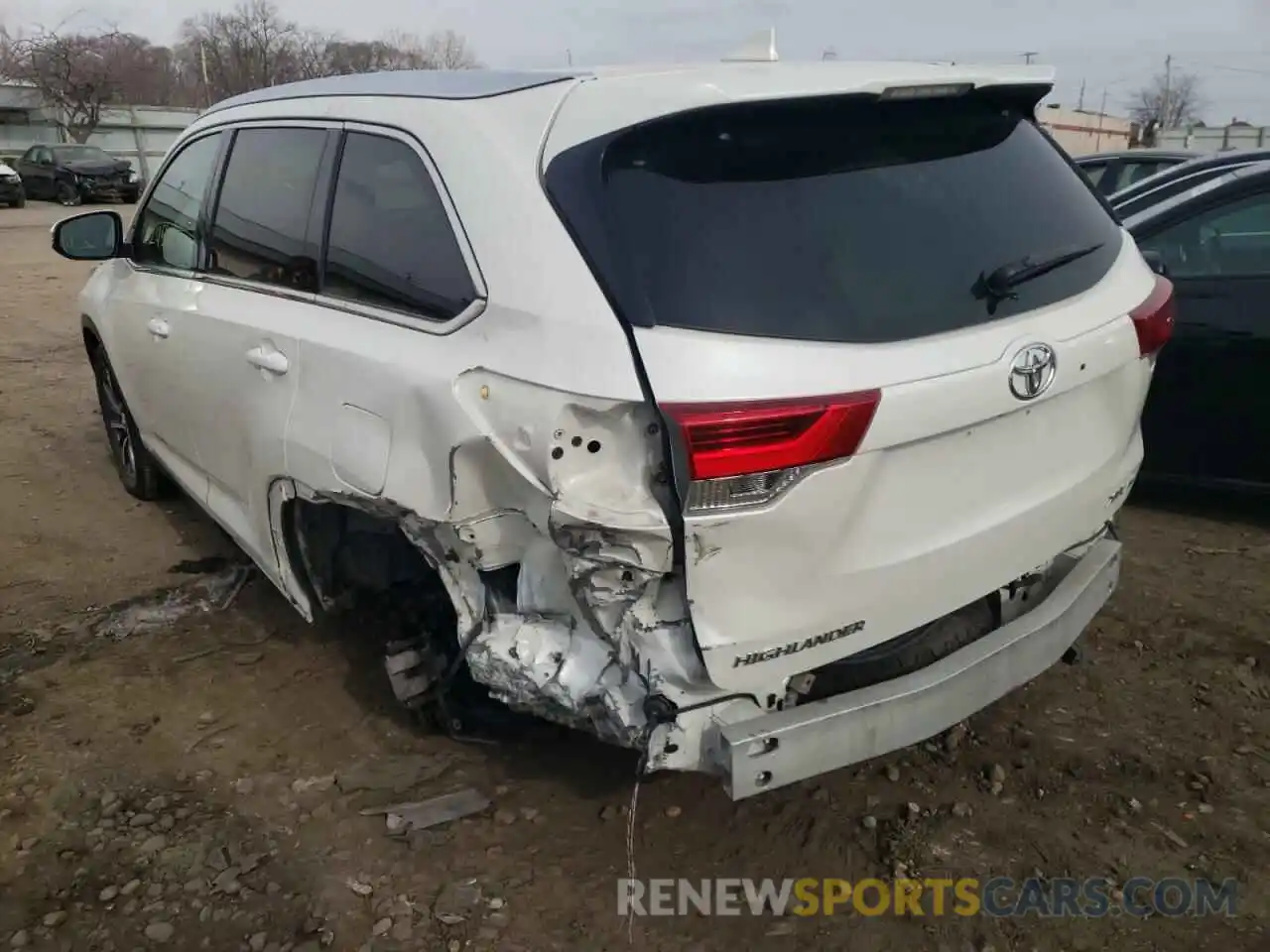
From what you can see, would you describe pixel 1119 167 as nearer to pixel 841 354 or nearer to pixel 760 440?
pixel 841 354

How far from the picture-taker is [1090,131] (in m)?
44.5

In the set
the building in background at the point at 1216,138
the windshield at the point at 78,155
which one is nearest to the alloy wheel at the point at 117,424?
the windshield at the point at 78,155

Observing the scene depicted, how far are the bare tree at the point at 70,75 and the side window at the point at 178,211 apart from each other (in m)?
45.1

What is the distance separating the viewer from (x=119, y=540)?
4.83 metres

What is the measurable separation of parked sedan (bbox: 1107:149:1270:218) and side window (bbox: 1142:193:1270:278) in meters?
0.32

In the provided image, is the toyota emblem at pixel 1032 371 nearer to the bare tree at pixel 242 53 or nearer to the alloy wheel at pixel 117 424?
the alloy wheel at pixel 117 424

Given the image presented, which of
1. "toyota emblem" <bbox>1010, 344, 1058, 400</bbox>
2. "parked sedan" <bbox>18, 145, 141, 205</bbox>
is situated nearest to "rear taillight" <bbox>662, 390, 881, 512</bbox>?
"toyota emblem" <bbox>1010, 344, 1058, 400</bbox>

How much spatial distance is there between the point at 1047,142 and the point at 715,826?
2032 millimetres

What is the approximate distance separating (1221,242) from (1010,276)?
2675 mm

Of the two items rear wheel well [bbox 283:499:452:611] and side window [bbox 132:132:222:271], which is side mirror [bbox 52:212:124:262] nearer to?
side window [bbox 132:132:222:271]

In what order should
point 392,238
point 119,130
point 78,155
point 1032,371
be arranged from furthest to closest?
point 119,130, point 78,155, point 392,238, point 1032,371

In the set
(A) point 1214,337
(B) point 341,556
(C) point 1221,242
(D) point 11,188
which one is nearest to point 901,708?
(B) point 341,556

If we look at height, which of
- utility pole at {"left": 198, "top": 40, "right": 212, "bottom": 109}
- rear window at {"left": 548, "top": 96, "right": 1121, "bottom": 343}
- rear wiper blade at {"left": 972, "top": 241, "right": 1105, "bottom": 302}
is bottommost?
rear wiper blade at {"left": 972, "top": 241, "right": 1105, "bottom": 302}

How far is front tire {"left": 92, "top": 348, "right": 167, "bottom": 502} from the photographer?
5098 millimetres
